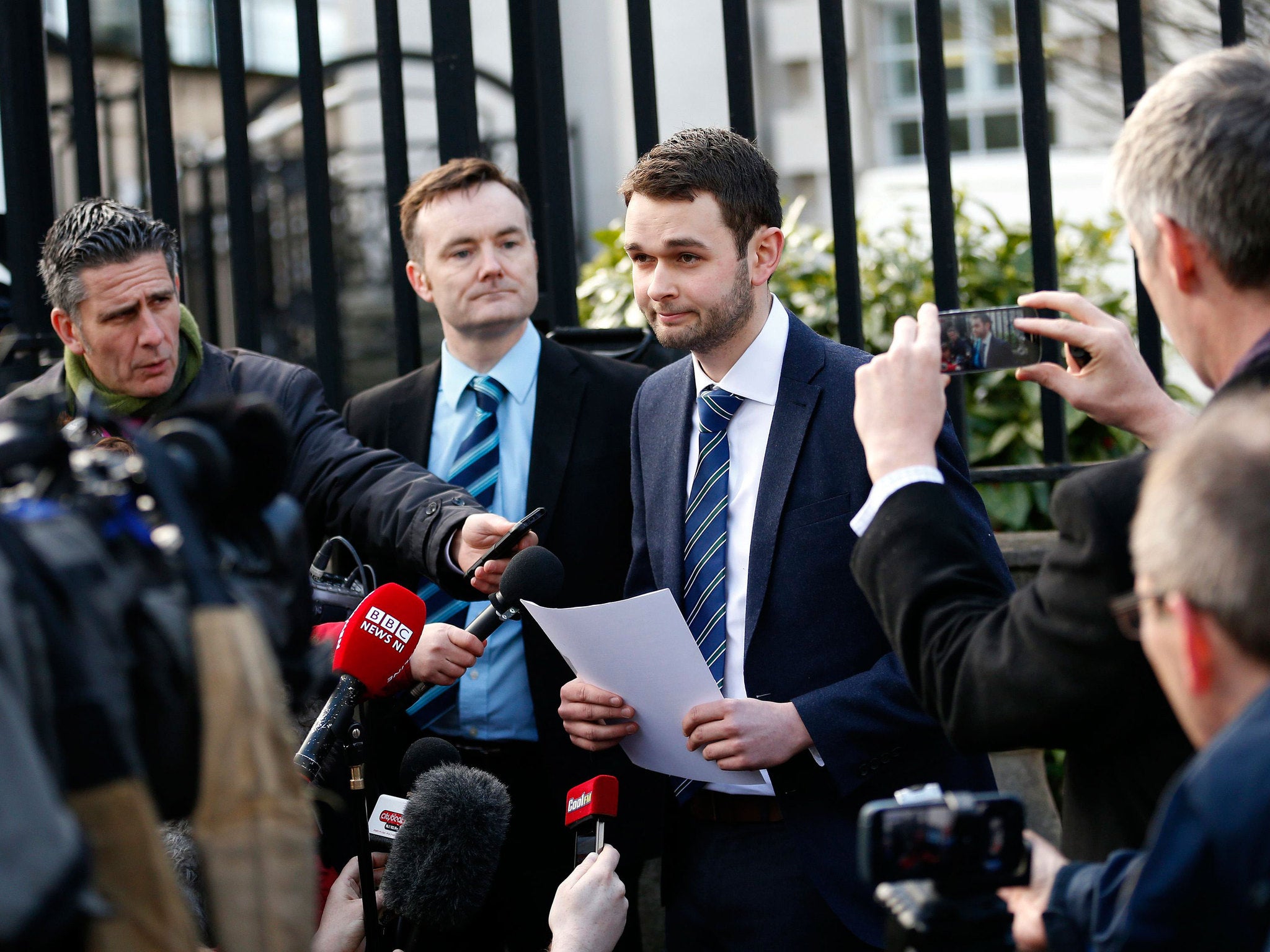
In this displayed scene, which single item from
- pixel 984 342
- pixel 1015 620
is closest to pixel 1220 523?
pixel 1015 620

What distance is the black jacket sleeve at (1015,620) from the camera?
5.62ft

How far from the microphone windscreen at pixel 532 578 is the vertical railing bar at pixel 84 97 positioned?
2.28 meters

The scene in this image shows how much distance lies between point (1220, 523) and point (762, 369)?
1.57 meters

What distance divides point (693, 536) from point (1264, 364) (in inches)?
53.9

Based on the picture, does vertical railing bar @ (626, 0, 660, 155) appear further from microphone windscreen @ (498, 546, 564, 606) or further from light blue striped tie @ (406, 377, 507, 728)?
microphone windscreen @ (498, 546, 564, 606)

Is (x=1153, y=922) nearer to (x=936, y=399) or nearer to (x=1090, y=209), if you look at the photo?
(x=936, y=399)

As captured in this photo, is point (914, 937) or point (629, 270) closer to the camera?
point (914, 937)

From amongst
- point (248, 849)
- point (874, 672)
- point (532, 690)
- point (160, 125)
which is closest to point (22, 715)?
point (248, 849)

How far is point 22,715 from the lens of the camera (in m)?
1.17

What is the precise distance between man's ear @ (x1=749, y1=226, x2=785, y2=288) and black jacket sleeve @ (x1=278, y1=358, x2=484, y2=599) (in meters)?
0.85

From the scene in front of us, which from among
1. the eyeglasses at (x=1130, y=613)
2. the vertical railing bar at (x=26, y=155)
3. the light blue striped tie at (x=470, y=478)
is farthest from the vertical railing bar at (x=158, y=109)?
the eyeglasses at (x=1130, y=613)

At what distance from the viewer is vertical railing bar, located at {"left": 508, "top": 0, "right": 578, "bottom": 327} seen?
4004 mm

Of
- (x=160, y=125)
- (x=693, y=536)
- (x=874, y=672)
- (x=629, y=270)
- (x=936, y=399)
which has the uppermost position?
(x=160, y=125)

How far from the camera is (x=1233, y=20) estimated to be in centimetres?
371
